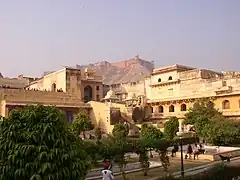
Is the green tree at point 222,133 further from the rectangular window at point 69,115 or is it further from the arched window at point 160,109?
the arched window at point 160,109

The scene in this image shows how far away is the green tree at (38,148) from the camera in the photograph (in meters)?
7.31

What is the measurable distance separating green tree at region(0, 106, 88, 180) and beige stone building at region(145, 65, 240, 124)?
32925 mm

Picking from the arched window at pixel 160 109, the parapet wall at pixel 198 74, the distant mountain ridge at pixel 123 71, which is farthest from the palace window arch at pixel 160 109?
the distant mountain ridge at pixel 123 71

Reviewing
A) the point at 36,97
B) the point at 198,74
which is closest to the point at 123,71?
the point at 198,74

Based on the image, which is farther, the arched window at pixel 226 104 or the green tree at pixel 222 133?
the arched window at pixel 226 104

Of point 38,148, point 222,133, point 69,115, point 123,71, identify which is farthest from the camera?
point 123,71

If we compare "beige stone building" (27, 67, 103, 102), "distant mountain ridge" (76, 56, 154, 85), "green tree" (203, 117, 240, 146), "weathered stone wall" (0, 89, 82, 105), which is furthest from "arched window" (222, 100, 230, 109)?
"distant mountain ridge" (76, 56, 154, 85)

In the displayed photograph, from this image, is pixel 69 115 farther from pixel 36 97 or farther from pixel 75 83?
pixel 75 83

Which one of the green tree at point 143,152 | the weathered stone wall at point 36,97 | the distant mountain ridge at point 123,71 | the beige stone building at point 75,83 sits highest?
the distant mountain ridge at point 123,71

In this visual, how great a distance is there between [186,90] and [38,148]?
38040 millimetres

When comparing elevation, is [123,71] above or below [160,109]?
above

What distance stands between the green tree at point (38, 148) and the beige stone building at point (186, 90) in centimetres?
3293

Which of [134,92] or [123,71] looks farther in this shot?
[123,71]

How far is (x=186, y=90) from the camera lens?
44.0 metres
